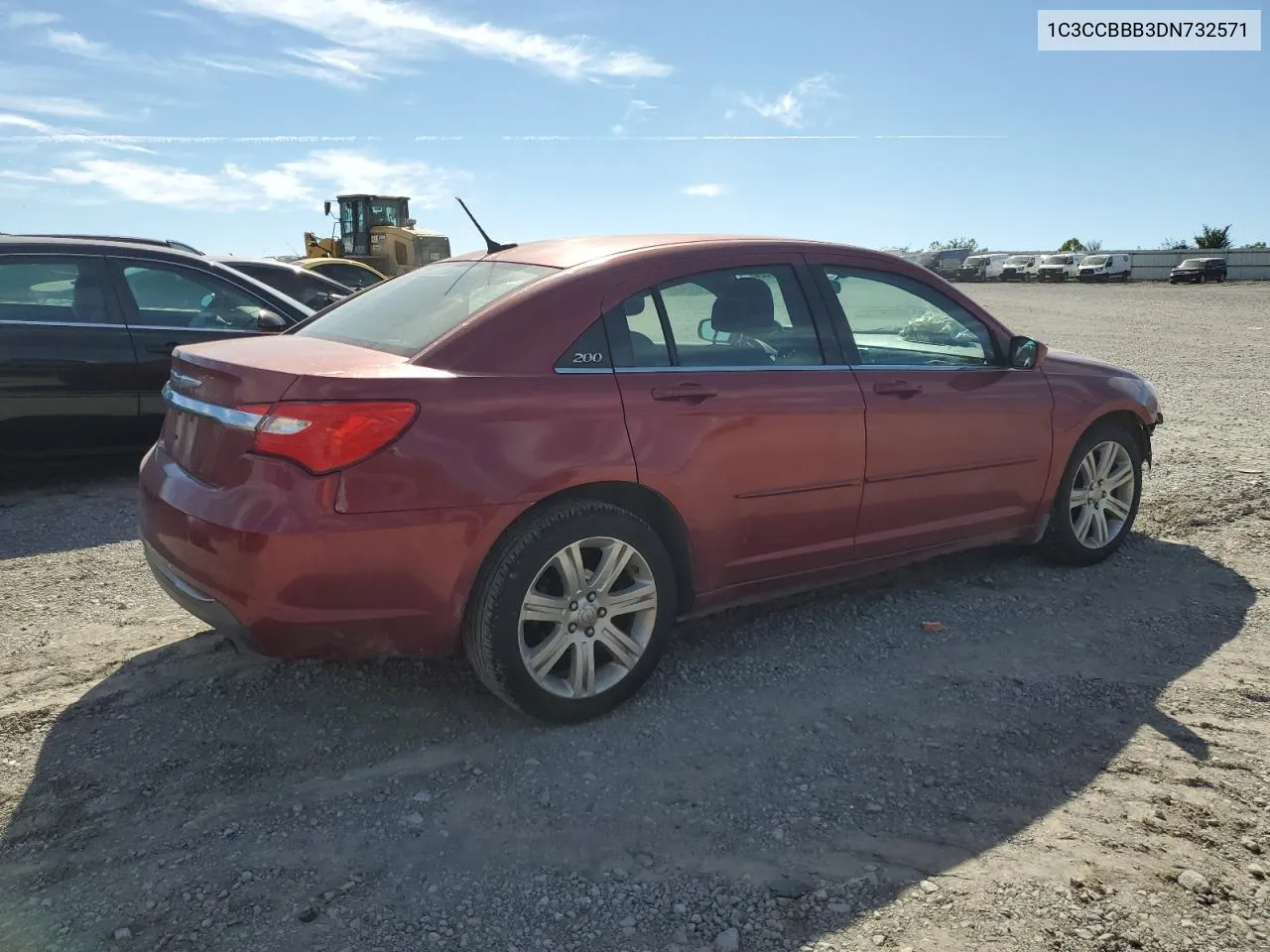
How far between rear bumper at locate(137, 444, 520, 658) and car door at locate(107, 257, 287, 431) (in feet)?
12.6

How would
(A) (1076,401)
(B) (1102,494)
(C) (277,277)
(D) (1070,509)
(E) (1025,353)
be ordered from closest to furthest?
1. (E) (1025,353)
2. (A) (1076,401)
3. (D) (1070,509)
4. (B) (1102,494)
5. (C) (277,277)

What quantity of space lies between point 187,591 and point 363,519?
2.36ft

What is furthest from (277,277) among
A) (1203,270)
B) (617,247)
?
(1203,270)

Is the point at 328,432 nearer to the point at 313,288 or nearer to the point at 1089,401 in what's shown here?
the point at 1089,401

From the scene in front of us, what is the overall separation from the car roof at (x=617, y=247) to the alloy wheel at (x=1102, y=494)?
1.71 meters

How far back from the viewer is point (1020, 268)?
5684 cm

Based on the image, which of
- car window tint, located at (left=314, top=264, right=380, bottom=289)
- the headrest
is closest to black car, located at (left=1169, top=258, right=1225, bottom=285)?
car window tint, located at (left=314, top=264, right=380, bottom=289)

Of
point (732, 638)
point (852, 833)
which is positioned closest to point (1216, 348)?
point (732, 638)

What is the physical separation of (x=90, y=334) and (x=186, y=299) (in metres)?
0.66

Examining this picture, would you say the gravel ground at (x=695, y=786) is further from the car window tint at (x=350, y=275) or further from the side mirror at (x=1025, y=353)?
the car window tint at (x=350, y=275)

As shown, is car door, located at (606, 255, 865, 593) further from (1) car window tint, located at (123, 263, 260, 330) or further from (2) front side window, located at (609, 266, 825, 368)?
(1) car window tint, located at (123, 263, 260, 330)

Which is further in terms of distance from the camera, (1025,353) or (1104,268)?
(1104,268)

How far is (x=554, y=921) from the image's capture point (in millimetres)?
2514

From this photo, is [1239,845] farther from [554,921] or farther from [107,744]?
[107,744]
